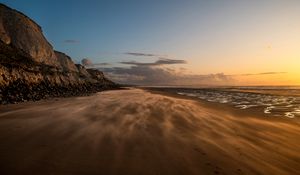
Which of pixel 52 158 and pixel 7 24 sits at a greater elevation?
pixel 7 24

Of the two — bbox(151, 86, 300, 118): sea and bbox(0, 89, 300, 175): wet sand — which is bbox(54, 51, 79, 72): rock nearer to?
bbox(151, 86, 300, 118): sea

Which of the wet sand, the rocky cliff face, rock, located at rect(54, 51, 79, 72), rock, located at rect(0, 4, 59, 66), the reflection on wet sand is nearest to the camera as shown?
the wet sand

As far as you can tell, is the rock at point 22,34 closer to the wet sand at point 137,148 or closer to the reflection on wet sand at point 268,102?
the reflection on wet sand at point 268,102

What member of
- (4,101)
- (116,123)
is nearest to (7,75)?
(4,101)

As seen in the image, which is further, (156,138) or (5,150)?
(156,138)

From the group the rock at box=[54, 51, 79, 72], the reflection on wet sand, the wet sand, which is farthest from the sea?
the rock at box=[54, 51, 79, 72]

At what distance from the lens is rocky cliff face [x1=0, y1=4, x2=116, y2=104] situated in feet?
71.4

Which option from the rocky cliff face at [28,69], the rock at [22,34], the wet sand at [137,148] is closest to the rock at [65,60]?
the rocky cliff face at [28,69]

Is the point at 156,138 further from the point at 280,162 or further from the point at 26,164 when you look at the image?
the point at 26,164

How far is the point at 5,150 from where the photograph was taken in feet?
21.9

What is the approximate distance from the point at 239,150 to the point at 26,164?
19.0 feet

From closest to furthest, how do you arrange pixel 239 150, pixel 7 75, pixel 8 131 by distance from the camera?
pixel 239 150 → pixel 8 131 → pixel 7 75

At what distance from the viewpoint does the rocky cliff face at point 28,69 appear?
2175cm

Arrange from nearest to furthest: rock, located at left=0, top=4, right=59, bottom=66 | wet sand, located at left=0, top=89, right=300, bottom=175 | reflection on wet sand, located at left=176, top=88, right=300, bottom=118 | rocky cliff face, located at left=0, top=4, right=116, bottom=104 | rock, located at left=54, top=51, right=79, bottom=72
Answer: wet sand, located at left=0, top=89, right=300, bottom=175, reflection on wet sand, located at left=176, top=88, right=300, bottom=118, rocky cliff face, located at left=0, top=4, right=116, bottom=104, rock, located at left=0, top=4, right=59, bottom=66, rock, located at left=54, top=51, right=79, bottom=72
